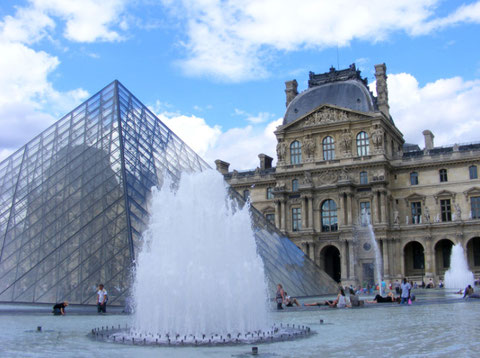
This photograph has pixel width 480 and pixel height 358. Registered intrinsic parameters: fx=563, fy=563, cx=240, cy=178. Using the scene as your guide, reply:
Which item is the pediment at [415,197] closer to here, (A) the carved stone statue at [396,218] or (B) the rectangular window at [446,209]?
(B) the rectangular window at [446,209]

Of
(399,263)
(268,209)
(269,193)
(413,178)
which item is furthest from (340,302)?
(269,193)

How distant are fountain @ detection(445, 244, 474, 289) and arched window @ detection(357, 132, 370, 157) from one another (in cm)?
1061

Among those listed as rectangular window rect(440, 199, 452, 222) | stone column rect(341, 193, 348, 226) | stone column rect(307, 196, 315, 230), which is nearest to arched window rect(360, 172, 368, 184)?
Result: stone column rect(341, 193, 348, 226)

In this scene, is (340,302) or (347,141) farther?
(347,141)

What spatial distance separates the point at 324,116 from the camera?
1913 inches

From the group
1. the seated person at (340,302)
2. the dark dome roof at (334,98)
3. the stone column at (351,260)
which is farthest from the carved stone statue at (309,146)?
the seated person at (340,302)

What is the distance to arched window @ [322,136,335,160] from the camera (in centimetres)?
4847

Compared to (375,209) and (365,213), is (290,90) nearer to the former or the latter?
(365,213)

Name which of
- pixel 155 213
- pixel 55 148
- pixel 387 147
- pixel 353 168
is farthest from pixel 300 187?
pixel 155 213

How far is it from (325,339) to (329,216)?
1518 inches

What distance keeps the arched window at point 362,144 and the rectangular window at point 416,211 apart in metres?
5.86

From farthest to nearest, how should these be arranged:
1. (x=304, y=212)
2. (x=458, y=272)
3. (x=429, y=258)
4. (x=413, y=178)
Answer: (x=304, y=212) < (x=413, y=178) < (x=429, y=258) < (x=458, y=272)

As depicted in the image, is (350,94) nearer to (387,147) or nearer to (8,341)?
(387,147)

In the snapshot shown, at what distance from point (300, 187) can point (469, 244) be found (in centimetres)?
1418
